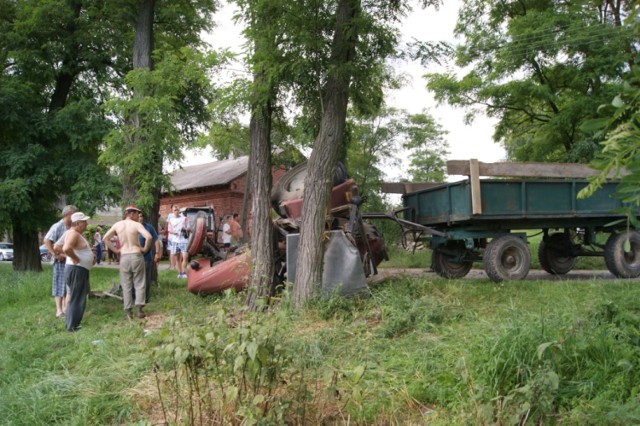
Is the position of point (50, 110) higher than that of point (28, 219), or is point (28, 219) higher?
point (50, 110)

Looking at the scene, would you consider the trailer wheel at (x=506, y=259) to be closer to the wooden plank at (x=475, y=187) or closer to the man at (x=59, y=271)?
the wooden plank at (x=475, y=187)

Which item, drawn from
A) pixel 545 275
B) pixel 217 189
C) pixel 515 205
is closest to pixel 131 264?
pixel 515 205

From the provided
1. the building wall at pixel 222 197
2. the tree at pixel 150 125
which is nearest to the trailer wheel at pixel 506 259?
the tree at pixel 150 125

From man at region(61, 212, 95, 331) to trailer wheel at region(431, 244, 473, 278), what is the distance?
20.0 ft

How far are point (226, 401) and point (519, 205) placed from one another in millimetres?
7493

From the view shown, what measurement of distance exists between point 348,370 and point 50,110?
14688 millimetres

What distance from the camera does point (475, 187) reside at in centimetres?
919

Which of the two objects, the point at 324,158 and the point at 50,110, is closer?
the point at 324,158

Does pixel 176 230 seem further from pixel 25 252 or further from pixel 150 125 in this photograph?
pixel 25 252

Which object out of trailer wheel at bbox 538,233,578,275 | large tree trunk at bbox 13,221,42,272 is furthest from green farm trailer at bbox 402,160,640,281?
large tree trunk at bbox 13,221,42,272

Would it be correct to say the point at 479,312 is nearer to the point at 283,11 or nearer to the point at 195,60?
the point at 283,11

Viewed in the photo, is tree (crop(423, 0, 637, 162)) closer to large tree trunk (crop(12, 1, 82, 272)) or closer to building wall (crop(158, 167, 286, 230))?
large tree trunk (crop(12, 1, 82, 272))

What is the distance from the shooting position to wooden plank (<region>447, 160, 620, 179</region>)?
9.22 metres

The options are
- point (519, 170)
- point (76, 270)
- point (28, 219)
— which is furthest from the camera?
point (28, 219)
